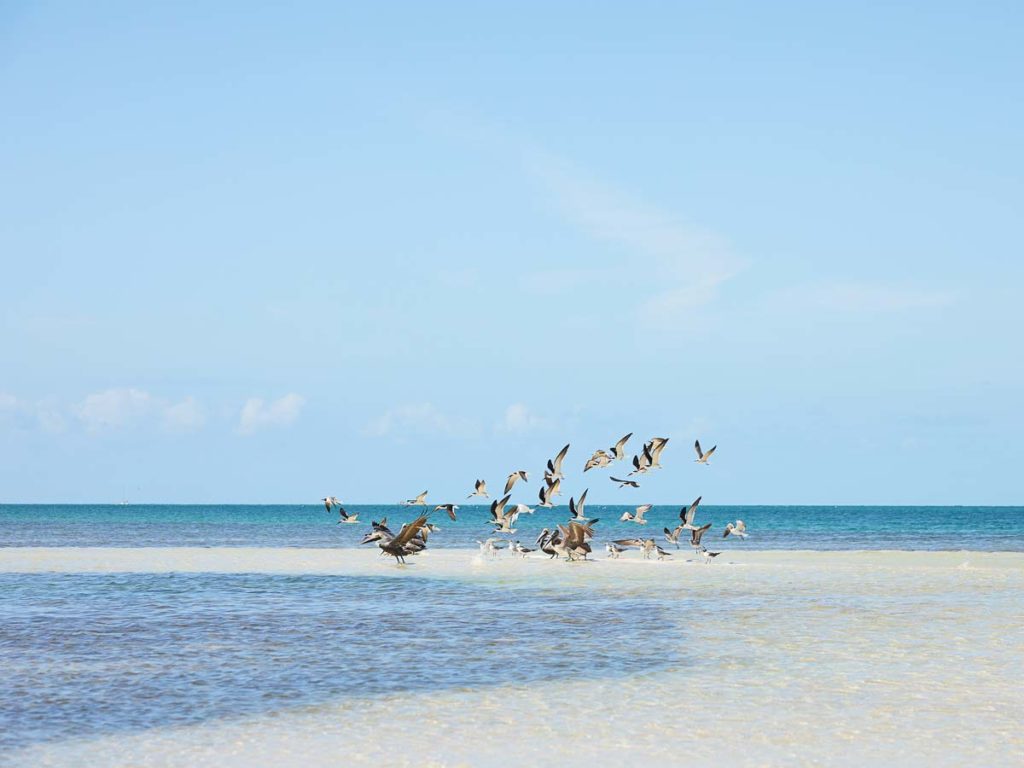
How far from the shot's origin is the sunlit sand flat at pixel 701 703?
A: 11805mm

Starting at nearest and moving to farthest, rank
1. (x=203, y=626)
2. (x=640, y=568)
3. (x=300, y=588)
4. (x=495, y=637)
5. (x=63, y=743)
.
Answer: (x=63, y=743) < (x=495, y=637) < (x=203, y=626) < (x=300, y=588) < (x=640, y=568)

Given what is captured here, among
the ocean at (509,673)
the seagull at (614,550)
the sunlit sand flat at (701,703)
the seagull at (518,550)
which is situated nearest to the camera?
the sunlit sand flat at (701,703)

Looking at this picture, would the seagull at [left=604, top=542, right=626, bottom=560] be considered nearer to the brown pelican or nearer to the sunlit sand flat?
the brown pelican

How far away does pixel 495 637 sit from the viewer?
2025cm

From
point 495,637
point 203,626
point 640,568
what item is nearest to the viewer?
point 495,637

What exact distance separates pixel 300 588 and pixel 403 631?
1032 cm

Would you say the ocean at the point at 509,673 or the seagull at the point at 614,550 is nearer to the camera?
the ocean at the point at 509,673

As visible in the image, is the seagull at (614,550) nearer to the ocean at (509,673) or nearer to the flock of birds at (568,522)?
the flock of birds at (568,522)

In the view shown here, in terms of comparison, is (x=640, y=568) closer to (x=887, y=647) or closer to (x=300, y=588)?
(x=300, y=588)

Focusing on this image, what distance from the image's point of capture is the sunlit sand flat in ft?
38.7

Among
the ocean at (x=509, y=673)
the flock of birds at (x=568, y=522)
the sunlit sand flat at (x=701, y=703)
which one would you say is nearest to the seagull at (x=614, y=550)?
the flock of birds at (x=568, y=522)

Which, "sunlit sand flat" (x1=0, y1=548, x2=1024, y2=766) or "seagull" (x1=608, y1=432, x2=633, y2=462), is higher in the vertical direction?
"seagull" (x1=608, y1=432, x2=633, y2=462)

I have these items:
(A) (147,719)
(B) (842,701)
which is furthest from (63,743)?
(B) (842,701)

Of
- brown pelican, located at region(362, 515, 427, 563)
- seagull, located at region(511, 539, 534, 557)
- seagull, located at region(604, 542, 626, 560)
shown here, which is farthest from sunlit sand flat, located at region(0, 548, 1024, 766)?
seagull, located at region(511, 539, 534, 557)
